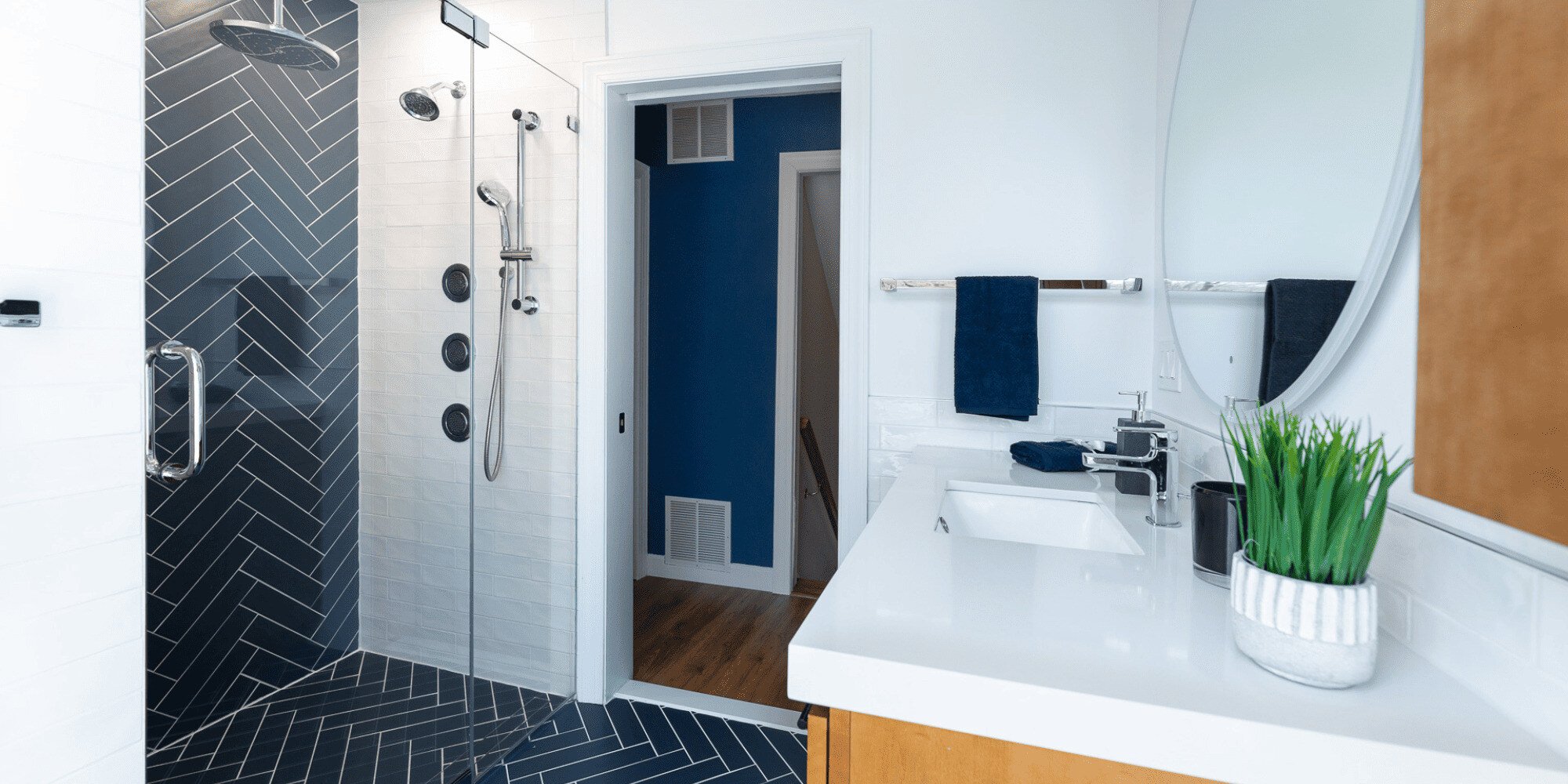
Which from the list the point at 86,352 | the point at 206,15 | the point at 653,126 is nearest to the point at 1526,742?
the point at 86,352

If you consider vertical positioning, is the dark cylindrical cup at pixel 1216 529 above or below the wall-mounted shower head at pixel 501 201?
below

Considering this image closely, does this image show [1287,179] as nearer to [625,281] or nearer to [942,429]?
[942,429]

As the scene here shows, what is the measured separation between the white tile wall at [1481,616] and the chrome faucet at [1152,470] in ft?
1.34

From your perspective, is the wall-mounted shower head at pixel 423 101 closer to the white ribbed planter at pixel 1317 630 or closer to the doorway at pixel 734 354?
the doorway at pixel 734 354

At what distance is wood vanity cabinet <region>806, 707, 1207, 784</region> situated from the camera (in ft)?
2.11

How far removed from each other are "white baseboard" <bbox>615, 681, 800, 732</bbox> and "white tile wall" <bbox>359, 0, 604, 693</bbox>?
0.26m

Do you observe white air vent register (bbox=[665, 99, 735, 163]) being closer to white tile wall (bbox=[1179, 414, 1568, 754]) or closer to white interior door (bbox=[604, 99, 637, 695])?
white interior door (bbox=[604, 99, 637, 695])

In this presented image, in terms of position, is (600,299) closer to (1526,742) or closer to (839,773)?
(839,773)

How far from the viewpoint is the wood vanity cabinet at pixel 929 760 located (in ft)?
2.11

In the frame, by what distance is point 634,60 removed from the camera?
2254 mm

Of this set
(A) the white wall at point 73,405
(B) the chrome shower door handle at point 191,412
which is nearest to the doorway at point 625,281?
(B) the chrome shower door handle at point 191,412

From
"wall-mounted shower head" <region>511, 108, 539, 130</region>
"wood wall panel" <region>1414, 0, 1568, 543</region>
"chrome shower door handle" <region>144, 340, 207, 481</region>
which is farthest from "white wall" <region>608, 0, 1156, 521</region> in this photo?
"chrome shower door handle" <region>144, 340, 207, 481</region>

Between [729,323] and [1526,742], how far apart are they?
124 inches

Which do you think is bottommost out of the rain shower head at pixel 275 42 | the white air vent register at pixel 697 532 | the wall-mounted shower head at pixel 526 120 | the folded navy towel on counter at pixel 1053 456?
the white air vent register at pixel 697 532
